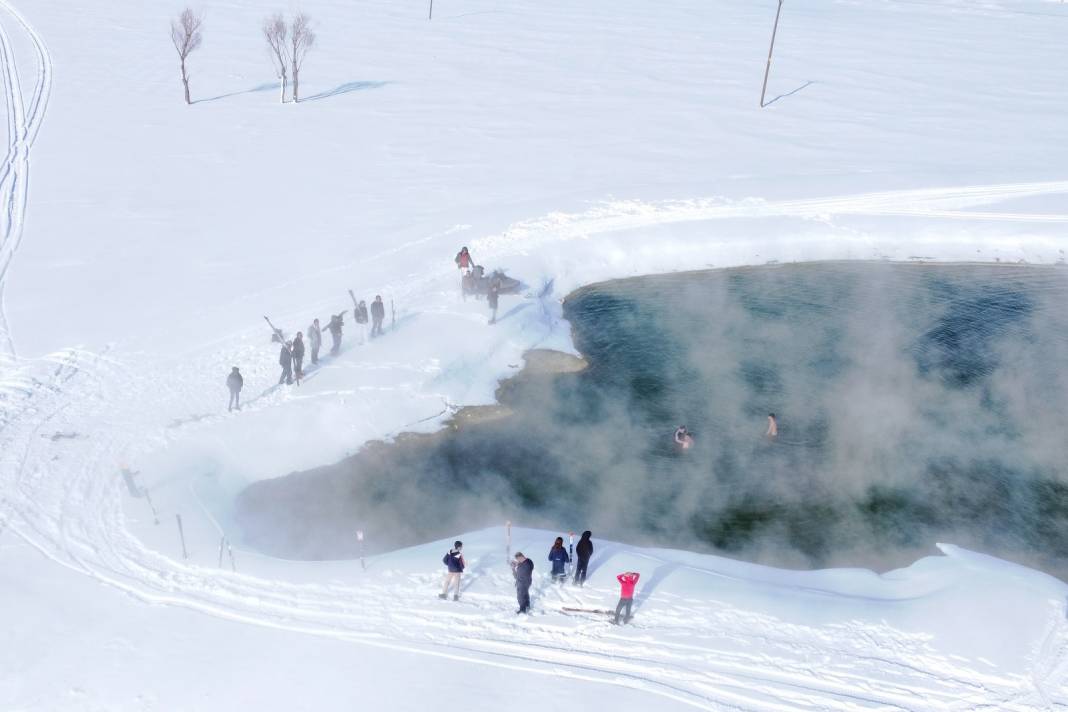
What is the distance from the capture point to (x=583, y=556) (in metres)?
16.2

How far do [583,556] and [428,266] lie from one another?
16.5 m

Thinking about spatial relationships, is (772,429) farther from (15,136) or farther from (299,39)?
(299,39)

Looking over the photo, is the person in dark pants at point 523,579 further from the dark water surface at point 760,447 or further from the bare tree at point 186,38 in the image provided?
the bare tree at point 186,38

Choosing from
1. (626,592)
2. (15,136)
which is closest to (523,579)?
(626,592)

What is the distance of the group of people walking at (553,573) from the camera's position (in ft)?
50.1

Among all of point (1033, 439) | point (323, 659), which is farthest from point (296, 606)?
point (1033, 439)

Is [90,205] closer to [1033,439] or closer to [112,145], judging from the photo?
[112,145]

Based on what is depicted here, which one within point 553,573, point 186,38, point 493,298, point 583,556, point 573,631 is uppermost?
point 186,38

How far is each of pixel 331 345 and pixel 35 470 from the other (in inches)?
338

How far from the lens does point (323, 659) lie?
576 inches

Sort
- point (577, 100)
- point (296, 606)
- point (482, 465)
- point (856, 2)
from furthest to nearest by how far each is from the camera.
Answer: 1. point (856, 2)
2. point (577, 100)
3. point (482, 465)
4. point (296, 606)

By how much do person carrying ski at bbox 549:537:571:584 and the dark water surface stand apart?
112 inches

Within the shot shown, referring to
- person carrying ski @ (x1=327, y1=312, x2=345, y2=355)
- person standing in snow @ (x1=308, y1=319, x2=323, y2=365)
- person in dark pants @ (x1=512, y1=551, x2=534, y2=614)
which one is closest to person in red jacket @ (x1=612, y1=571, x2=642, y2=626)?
person in dark pants @ (x1=512, y1=551, x2=534, y2=614)

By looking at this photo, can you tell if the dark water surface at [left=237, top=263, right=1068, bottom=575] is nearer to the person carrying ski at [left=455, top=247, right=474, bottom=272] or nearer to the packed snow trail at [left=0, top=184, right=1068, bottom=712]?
the packed snow trail at [left=0, top=184, right=1068, bottom=712]
